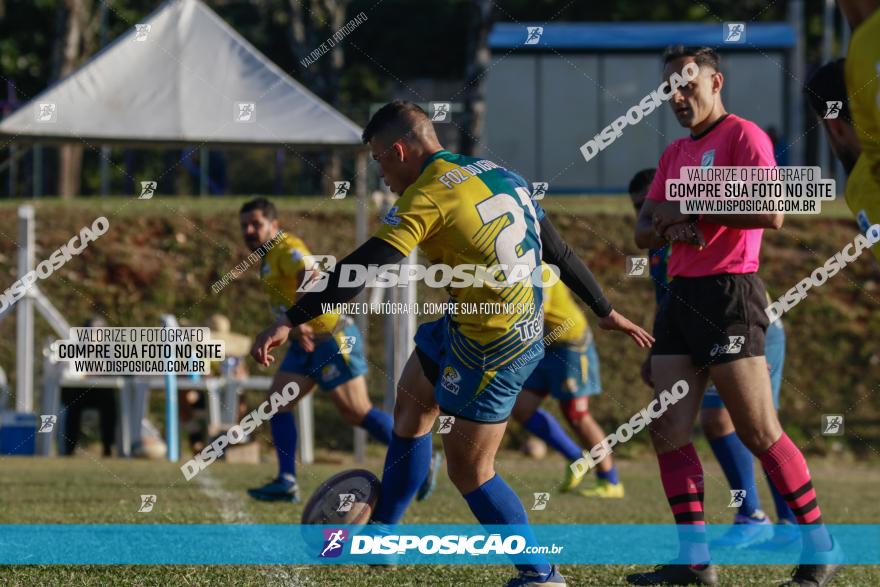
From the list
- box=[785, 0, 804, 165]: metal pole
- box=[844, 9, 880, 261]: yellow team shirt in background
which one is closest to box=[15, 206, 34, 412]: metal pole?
box=[844, 9, 880, 261]: yellow team shirt in background

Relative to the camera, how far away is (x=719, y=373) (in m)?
5.63

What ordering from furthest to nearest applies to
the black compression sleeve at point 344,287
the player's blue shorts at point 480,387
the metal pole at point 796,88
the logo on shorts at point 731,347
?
1. the metal pole at point 796,88
2. the logo on shorts at point 731,347
3. the player's blue shorts at point 480,387
4. the black compression sleeve at point 344,287

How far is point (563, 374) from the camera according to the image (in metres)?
10.5

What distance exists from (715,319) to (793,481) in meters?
0.76

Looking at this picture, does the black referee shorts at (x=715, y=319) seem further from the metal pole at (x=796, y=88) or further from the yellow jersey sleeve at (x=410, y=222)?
the metal pole at (x=796, y=88)

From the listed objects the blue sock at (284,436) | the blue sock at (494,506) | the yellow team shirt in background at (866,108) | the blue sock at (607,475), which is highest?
the yellow team shirt in background at (866,108)

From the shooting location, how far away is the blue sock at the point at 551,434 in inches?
407

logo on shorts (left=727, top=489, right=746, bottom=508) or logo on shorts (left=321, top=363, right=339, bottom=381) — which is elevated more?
logo on shorts (left=321, top=363, right=339, bottom=381)

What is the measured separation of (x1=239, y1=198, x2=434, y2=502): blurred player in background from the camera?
9.26m

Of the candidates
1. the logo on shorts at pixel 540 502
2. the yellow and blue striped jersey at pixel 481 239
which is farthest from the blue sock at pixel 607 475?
the yellow and blue striped jersey at pixel 481 239

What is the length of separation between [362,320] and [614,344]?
3830 mm

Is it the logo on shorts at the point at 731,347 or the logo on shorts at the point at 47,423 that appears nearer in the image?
the logo on shorts at the point at 731,347

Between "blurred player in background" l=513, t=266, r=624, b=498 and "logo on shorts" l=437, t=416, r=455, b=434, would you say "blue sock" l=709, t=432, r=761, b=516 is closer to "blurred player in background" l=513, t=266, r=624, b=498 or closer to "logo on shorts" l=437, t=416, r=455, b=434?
"logo on shorts" l=437, t=416, r=455, b=434

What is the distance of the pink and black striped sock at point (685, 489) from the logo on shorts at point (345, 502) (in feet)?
4.49
